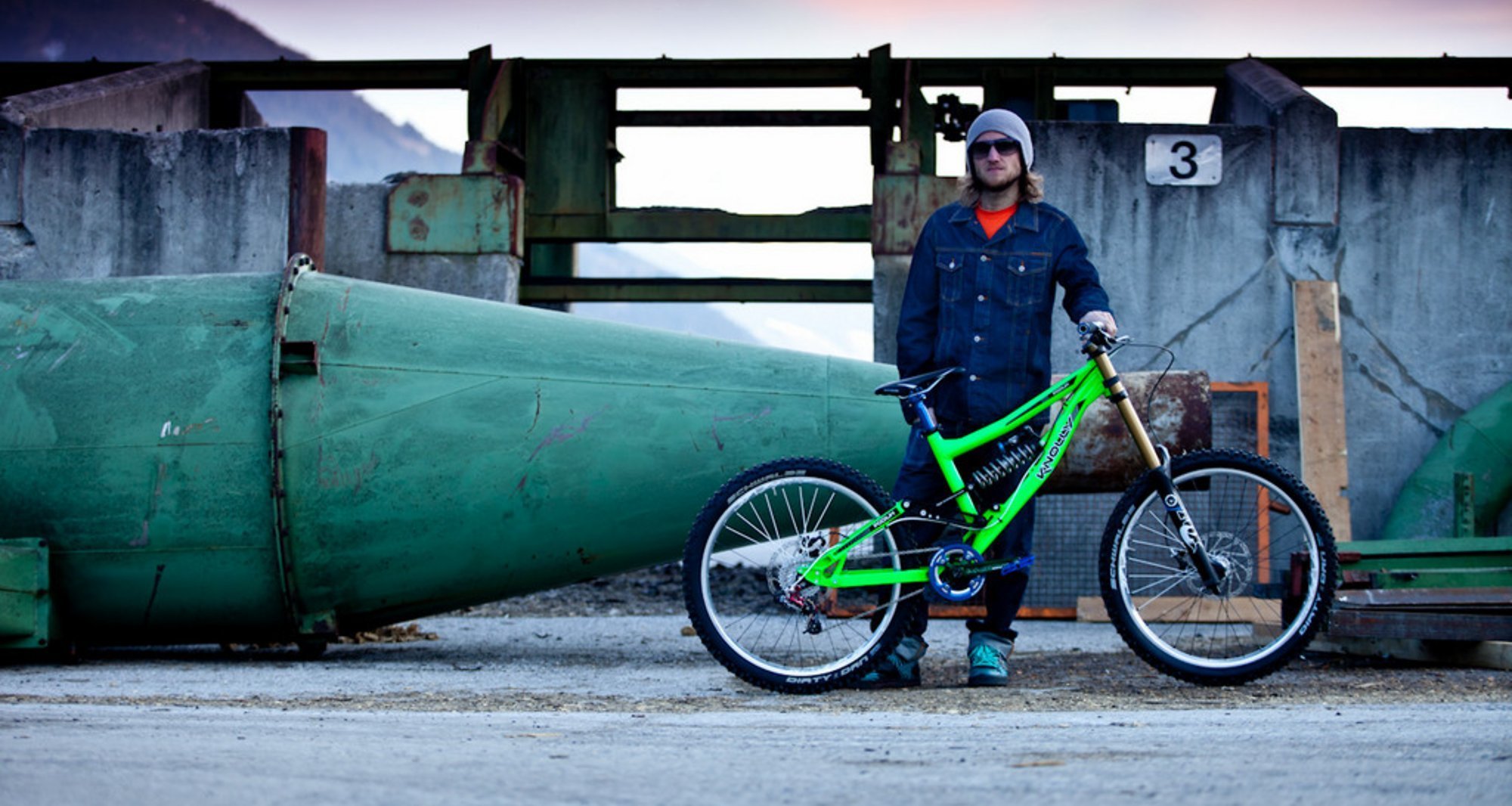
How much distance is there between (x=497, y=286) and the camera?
32.6 feet

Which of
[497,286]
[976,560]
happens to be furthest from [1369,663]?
[497,286]

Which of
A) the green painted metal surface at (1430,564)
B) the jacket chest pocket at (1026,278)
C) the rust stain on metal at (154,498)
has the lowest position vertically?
the green painted metal surface at (1430,564)

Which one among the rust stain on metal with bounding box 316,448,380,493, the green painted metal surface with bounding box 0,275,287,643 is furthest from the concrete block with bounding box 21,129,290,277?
the rust stain on metal with bounding box 316,448,380,493

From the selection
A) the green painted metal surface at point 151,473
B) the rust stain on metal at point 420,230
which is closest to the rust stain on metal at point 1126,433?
the green painted metal surface at point 151,473

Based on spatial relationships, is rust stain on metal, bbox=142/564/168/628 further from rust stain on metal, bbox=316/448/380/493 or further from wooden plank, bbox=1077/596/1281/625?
wooden plank, bbox=1077/596/1281/625

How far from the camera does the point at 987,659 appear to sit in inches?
190

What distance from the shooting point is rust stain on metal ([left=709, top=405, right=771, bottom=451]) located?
561 centimetres

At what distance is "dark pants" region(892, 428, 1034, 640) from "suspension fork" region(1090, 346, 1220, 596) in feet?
1.23

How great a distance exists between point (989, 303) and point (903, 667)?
116cm

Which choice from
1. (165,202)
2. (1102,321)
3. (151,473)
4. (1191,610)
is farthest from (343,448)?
(165,202)

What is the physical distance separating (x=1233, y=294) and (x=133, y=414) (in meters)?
6.11

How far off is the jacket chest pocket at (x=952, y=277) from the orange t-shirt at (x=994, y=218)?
0.14 m

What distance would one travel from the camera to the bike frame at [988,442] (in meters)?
4.56

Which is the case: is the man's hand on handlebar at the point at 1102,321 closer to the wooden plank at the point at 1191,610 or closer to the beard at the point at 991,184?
the beard at the point at 991,184
